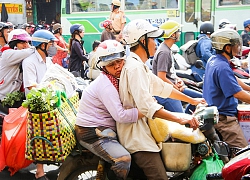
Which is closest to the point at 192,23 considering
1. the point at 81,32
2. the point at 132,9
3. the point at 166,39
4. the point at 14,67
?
the point at 132,9

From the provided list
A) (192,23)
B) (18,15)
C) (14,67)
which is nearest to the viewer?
(14,67)

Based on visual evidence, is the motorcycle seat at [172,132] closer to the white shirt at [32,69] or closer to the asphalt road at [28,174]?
the white shirt at [32,69]

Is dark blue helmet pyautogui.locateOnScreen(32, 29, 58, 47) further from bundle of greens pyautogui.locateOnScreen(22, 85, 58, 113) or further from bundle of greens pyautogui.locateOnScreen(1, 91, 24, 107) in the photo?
bundle of greens pyautogui.locateOnScreen(22, 85, 58, 113)

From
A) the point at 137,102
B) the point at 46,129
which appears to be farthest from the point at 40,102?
the point at 137,102

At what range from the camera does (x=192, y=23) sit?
41.6ft

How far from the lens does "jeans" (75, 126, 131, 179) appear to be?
143 inches

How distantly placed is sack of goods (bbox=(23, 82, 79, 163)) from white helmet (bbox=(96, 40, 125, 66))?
549 mm

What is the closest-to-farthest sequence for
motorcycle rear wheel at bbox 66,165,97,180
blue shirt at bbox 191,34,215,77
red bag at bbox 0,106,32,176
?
1. motorcycle rear wheel at bbox 66,165,97,180
2. red bag at bbox 0,106,32,176
3. blue shirt at bbox 191,34,215,77

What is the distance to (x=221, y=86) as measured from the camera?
420 centimetres

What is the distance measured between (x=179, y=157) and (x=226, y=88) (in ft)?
2.96

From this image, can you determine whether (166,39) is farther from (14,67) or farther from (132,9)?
(132,9)

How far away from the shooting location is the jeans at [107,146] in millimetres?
3621

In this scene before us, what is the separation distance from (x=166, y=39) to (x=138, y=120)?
255 cm

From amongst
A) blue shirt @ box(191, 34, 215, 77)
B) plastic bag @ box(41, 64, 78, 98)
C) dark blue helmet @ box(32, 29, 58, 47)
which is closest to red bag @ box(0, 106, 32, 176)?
plastic bag @ box(41, 64, 78, 98)
